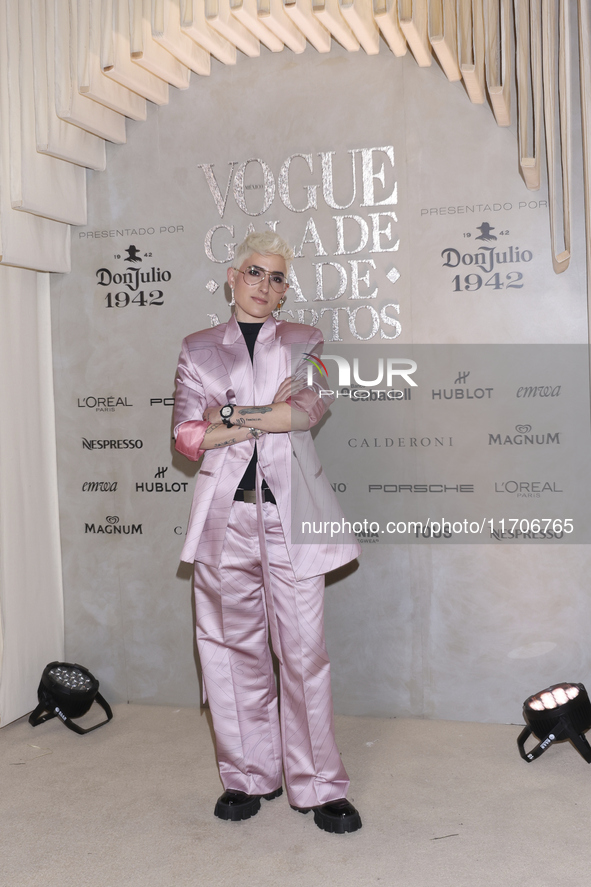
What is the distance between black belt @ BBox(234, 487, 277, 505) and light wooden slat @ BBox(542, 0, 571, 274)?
5.11ft

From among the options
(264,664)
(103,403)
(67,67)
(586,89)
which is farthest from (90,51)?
(264,664)

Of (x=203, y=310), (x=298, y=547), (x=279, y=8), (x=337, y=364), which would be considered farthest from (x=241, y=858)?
(x=279, y=8)

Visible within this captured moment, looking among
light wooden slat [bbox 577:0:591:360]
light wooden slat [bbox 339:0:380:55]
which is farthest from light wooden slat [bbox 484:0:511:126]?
light wooden slat [bbox 339:0:380:55]

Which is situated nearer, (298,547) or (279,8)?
(298,547)

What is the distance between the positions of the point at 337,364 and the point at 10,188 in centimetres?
155

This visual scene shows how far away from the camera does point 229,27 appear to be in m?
3.12

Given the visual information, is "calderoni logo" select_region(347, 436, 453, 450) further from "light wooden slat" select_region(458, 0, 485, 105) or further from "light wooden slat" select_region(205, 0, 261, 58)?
"light wooden slat" select_region(205, 0, 261, 58)

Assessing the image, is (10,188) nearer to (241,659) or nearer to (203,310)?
(203,310)

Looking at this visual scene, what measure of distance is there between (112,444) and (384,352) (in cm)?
137

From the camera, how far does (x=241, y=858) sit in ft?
7.84

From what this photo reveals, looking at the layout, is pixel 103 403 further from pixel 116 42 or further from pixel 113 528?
pixel 116 42

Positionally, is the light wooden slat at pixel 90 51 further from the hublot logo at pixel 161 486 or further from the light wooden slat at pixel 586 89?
the light wooden slat at pixel 586 89

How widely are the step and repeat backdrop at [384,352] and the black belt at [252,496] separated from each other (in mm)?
816

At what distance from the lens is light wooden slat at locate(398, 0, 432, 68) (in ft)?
9.38
